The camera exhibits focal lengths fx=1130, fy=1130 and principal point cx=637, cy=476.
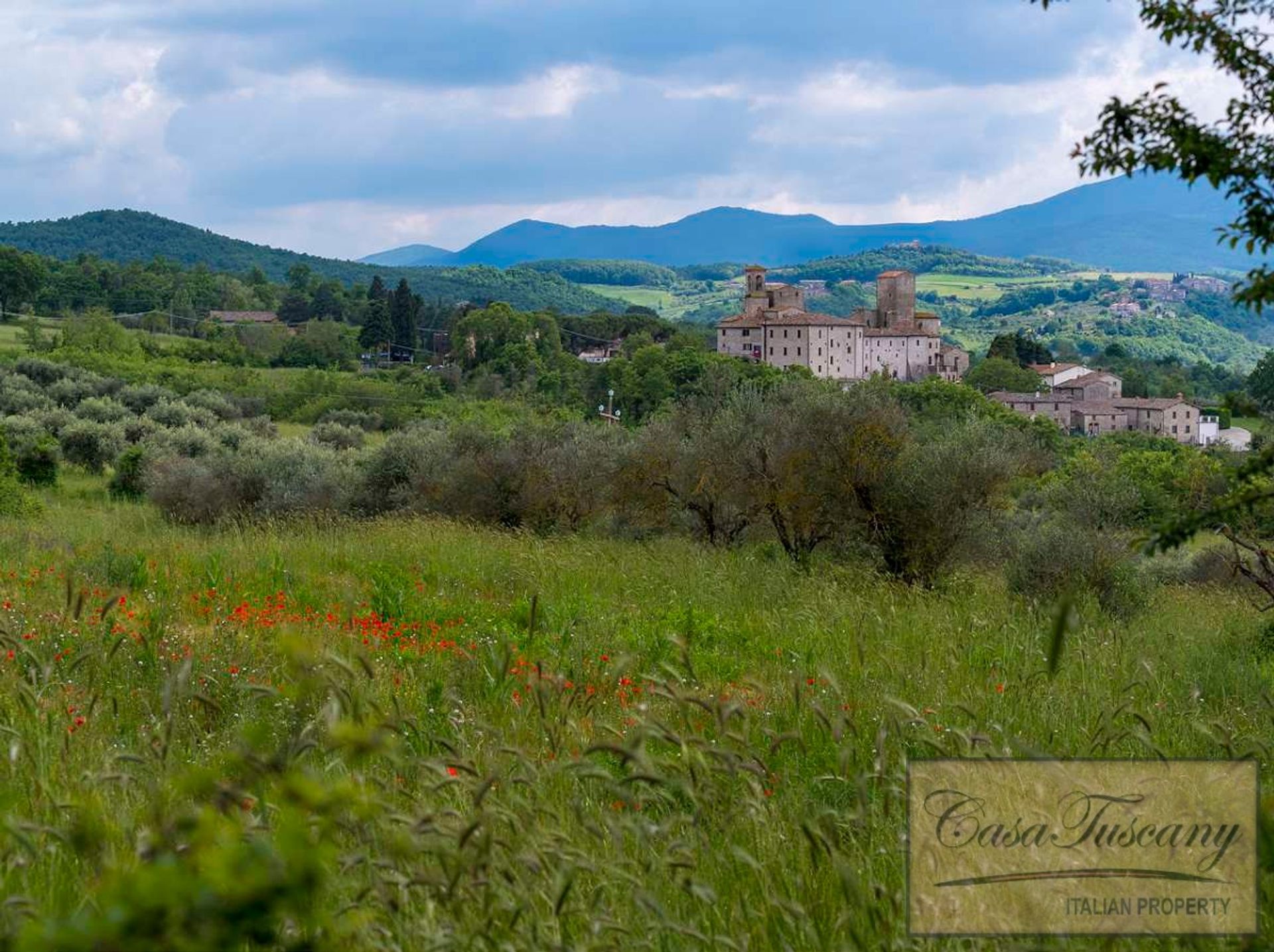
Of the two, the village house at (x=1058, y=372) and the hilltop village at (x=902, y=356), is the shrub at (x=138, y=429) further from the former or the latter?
the village house at (x=1058, y=372)

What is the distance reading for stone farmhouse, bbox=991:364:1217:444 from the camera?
286 ft

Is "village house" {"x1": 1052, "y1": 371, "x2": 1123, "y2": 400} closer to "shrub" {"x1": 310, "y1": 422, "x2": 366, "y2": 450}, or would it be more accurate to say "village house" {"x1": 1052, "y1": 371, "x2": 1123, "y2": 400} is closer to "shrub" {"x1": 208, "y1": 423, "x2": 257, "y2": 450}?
"shrub" {"x1": 310, "y1": 422, "x2": 366, "y2": 450}

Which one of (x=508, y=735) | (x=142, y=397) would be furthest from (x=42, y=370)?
(x=508, y=735)

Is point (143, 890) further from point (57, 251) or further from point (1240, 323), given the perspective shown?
point (1240, 323)

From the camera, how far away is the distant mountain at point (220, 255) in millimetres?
171750

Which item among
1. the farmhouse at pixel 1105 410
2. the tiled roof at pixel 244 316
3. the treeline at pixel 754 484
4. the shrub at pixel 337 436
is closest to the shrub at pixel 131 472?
the treeline at pixel 754 484

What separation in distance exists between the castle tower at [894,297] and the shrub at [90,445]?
106226 millimetres

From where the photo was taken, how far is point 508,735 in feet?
17.1

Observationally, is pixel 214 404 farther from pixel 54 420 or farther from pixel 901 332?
pixel 901 332

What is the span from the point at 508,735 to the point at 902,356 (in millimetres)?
121404

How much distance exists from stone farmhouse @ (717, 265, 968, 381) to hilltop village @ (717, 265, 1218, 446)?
92mm

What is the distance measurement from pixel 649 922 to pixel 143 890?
1.72 m

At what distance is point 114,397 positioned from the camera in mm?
44625

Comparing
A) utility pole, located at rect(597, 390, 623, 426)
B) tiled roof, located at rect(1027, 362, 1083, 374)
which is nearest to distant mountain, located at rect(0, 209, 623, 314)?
tiled roof, located at rect(1027, 362, 1083, 374)
